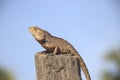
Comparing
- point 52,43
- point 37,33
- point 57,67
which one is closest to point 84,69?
point 52,43

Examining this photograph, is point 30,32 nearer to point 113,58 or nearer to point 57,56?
point 57,56

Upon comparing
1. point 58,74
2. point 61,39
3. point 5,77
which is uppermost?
point 61,39

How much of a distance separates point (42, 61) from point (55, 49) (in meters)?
0.57

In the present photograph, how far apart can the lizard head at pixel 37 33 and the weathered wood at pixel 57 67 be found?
1.98ft

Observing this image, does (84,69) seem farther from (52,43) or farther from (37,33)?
(37,33)

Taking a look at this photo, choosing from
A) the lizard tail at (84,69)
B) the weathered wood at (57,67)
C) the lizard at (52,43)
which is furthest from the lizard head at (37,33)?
the lizard tail at (84,69)

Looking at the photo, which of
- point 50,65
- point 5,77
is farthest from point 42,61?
point 5,77

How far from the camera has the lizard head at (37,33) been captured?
31.2 ft

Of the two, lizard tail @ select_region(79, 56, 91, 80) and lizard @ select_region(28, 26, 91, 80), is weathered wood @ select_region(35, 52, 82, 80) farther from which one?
lizard @ select_region(28, 26, 91, 80)

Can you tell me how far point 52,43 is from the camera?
9.53 metres

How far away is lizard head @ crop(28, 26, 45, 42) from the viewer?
9500 millimetres

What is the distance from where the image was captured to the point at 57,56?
897 centimetres

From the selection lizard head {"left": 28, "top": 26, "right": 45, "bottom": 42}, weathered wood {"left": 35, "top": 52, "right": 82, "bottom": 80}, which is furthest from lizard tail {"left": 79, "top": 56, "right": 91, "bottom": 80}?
lizard head {"left": 28, "top": 26, "right": 45, "bottom": 42}

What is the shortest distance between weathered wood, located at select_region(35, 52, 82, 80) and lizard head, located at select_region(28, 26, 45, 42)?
1.98 feet
